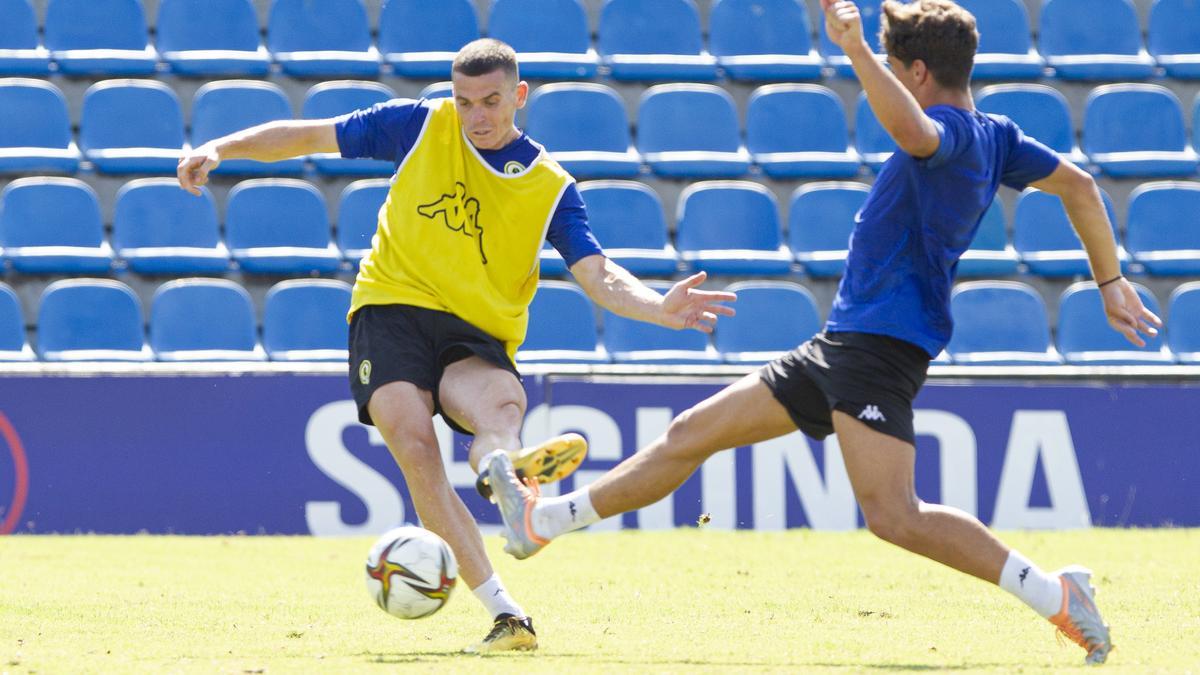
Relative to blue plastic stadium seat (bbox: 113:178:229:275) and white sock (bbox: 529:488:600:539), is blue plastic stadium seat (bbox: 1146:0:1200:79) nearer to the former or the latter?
blue plastic stadium seat (bbox: 113:178:229:275)

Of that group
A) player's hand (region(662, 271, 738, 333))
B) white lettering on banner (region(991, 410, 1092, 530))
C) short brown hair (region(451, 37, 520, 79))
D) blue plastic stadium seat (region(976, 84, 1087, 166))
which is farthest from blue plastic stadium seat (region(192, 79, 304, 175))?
player's hand (region(662, 271, 738, 333))

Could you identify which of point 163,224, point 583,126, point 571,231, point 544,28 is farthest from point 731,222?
point 571,231

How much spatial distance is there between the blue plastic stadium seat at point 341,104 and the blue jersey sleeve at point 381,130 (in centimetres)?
624

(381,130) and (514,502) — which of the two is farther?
(381,130)

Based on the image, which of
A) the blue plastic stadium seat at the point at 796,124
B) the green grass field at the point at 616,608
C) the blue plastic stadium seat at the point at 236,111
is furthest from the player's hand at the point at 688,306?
the blue plastic stadium seat at the point at 796,124

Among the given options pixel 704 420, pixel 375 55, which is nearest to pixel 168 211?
pixel 375 55

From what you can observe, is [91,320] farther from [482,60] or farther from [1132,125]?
[1132,125]

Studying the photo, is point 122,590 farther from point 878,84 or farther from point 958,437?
point 958,437

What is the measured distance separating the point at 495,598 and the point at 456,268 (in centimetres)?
116

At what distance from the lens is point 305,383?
10094 millimetres

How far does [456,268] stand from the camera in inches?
227

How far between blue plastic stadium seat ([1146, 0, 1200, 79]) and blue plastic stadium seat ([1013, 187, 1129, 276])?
6.32 ft

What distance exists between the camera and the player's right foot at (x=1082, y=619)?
509cm

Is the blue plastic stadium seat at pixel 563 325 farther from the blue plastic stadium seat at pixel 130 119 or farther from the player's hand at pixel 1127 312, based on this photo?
the player's hand at pixel 1127 312
